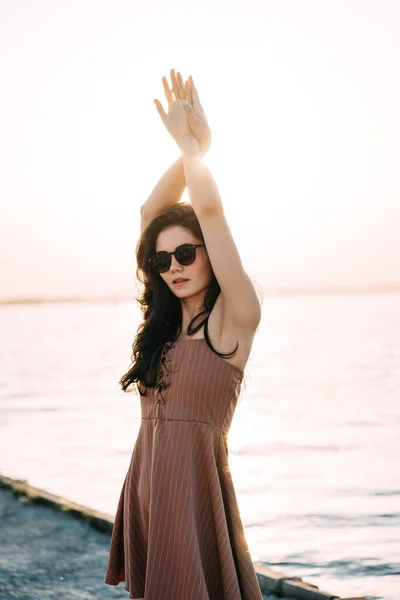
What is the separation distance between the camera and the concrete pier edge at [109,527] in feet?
16.5

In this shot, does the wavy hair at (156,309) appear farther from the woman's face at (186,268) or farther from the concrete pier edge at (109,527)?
the concrete pier edge at (109,527)

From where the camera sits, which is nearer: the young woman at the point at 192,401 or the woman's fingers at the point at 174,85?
the young woman at the point at 192,401

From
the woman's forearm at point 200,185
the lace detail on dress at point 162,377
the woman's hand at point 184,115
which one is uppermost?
the woman's hand at point 184,115

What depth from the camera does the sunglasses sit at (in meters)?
3.14

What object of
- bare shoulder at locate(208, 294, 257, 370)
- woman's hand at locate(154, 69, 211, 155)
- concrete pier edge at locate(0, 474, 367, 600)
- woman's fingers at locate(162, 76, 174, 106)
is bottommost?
concrete pier edge at locate(0, 474, 367, 600)

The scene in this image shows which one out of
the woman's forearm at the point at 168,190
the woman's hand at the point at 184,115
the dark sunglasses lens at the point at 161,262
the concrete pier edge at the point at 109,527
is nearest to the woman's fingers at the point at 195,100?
the woman's hand at the point at 184,115

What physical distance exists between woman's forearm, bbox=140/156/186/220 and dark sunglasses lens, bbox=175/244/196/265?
0.34 m

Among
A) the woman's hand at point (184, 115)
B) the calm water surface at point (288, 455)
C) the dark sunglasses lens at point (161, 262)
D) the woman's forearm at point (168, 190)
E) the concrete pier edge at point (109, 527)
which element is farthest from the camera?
the calm water surface at point (288, 455)

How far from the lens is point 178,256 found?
3.16 metres

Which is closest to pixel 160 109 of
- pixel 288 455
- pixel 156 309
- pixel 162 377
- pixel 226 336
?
pixel 156 309

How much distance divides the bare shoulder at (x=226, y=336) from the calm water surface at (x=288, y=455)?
1.00 feet

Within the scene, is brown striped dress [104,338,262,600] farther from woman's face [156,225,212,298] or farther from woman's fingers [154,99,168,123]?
woman's fingers [154,99,168,123]

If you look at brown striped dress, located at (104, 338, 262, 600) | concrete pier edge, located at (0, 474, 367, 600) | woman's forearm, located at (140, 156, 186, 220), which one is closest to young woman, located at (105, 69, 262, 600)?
brown striped dress, located at (104, 338, 262, 600)

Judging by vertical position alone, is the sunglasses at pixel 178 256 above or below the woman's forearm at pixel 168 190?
below
